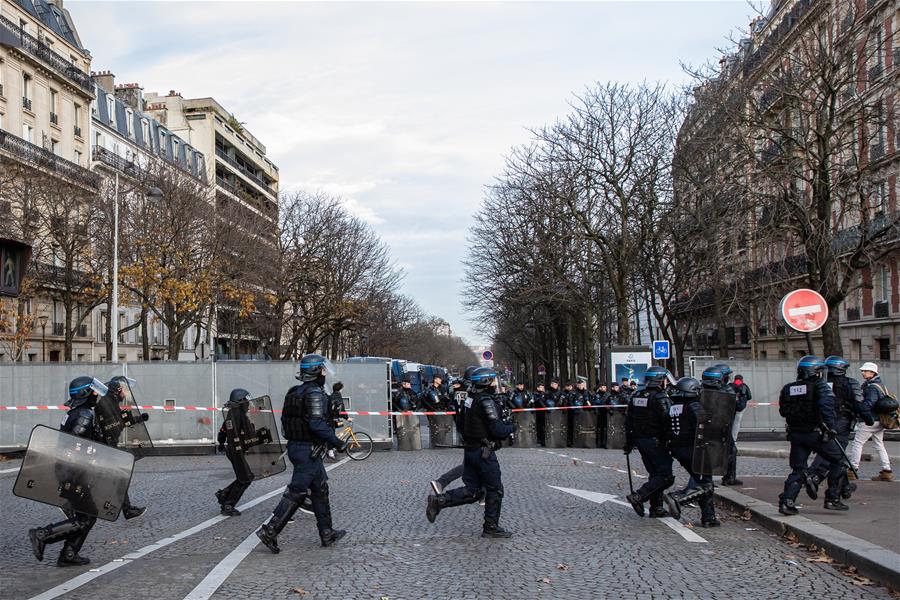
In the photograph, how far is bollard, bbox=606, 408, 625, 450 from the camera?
832 inches

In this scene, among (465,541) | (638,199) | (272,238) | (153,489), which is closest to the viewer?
A: (465,541)

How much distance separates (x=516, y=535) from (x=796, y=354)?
41.0 meters

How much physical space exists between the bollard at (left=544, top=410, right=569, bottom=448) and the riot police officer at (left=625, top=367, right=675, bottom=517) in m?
11.9

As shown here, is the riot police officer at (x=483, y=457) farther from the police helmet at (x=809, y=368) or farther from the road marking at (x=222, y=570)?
the police helmet at (x=809, y=368)

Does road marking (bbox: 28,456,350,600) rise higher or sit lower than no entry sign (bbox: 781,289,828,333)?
lower

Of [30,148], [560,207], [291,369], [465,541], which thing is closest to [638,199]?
[560,207]

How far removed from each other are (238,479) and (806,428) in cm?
616

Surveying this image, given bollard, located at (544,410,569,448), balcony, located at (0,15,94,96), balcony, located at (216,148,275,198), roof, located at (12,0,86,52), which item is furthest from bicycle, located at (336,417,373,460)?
balcony, located at (216,148,275,198)

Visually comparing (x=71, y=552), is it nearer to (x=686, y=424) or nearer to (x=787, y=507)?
(x=686, y=424)

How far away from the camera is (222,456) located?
65.3 ft

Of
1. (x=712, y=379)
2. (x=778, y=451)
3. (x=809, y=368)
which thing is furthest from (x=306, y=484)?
(x=778, y=451)

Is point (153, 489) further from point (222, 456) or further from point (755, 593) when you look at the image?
point (755, 593)

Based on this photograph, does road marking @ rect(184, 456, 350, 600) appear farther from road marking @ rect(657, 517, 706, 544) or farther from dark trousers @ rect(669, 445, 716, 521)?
dark trousers @ rect(669, 445, 716, 521)

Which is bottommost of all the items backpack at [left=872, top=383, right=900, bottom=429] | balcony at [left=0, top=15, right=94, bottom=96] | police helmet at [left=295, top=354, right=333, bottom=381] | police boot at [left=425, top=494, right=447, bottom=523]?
police boot at [left=425, top=494, right=447, bottom=523]
